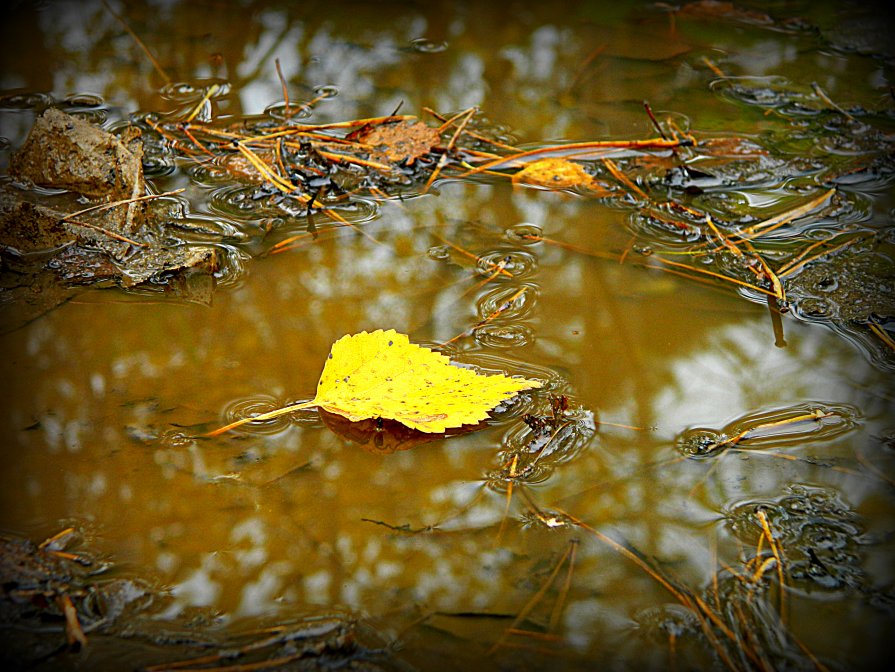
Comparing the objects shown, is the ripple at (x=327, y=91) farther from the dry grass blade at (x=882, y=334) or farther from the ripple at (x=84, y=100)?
the dry grass blade at (x=882, y=334)

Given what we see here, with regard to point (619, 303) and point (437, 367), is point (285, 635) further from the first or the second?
point (619, 303)

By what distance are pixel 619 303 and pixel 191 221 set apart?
1.24 meters

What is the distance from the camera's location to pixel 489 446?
4.91 feet

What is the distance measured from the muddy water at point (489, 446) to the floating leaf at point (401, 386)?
0.20 feet

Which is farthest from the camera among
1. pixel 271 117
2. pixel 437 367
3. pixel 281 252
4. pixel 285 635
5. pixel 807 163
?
pixel 271 117

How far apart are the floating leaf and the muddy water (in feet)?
0.20

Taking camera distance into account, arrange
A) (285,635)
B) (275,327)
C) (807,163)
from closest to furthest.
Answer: (285,635) < (275,327) < (807,163)

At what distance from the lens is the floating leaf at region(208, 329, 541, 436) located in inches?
57.8

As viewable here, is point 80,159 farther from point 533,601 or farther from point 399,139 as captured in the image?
point 533,601

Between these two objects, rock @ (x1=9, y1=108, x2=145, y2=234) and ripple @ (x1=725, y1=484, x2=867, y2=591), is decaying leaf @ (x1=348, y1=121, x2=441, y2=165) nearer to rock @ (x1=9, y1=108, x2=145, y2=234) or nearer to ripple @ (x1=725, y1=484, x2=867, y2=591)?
rock @ (x1=9, y1=108, x2=145, y2=234)

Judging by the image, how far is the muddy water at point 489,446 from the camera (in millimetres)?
1252

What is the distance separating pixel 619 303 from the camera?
1814 millimetres

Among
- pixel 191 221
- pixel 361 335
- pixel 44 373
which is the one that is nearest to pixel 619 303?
pixel 361 335

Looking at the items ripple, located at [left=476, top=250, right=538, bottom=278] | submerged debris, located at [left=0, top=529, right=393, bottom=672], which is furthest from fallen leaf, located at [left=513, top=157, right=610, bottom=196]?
submerged debris, located at [left=0, top=529, right=393, bottom=672]
